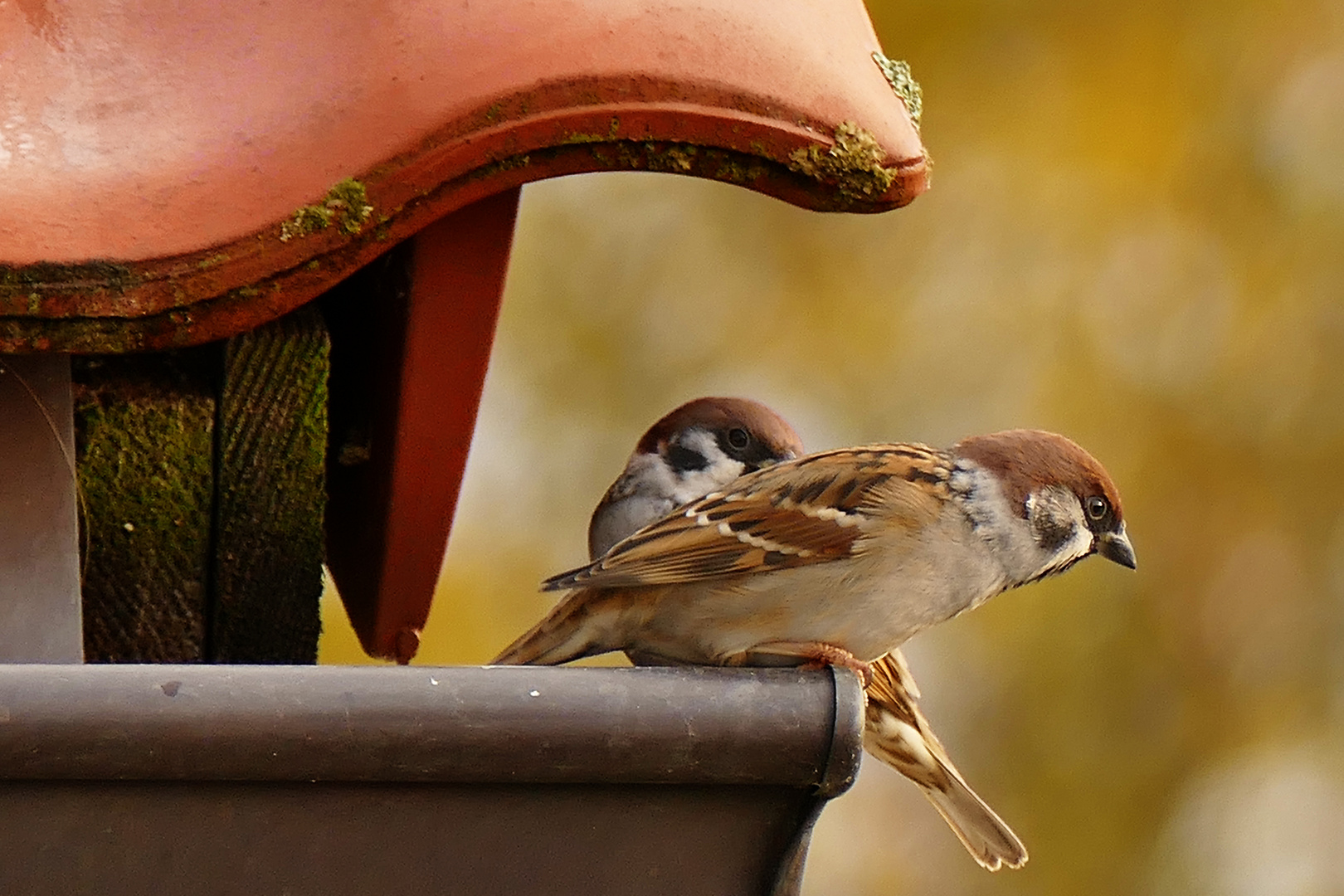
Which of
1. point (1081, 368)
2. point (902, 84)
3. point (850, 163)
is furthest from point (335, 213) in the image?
point (1081, 368)

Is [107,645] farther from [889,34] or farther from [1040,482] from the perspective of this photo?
[889,34]

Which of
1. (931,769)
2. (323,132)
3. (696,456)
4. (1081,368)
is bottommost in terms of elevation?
(931,769)

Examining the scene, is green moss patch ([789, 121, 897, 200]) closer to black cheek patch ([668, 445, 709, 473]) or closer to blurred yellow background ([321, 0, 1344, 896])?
black cheek patch ([668, 445, 709, 473])

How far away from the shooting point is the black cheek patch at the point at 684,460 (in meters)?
2.46

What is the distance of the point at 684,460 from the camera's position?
248cm

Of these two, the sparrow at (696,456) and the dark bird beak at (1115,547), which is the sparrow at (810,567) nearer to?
the dark bird beak at (1115,547)

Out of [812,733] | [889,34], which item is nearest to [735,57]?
[812,733]

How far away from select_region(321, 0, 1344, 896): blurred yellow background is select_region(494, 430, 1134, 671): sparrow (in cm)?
205

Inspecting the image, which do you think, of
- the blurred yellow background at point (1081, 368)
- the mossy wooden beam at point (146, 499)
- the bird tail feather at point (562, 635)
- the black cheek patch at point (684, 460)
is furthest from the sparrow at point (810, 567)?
the blurred yellow background at point (1081, 368)

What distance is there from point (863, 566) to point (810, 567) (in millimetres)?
58

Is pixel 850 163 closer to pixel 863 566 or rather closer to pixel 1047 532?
pixel 863 566

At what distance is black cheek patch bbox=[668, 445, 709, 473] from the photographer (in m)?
2.46

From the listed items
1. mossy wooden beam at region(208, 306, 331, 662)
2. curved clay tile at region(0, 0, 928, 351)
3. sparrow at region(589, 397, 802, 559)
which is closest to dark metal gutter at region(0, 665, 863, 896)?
curved clay tile at region(0, 0, 928, 351)

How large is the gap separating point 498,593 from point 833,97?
2608 millimetres
